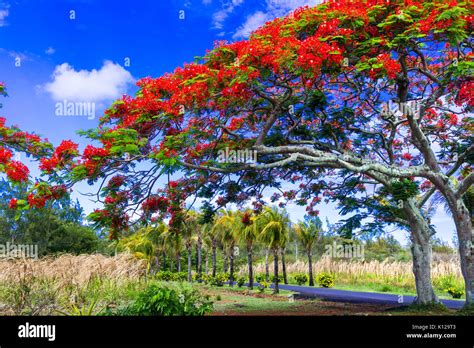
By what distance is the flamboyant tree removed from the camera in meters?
10.5

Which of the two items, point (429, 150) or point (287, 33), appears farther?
point (429, 150)

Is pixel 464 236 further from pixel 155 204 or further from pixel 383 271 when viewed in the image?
pixel 383 271

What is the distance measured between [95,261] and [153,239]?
26.4 metres

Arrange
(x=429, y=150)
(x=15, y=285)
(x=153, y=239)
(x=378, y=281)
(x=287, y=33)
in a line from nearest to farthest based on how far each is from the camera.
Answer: (x=15, y=285)
(x=287, y=33)
(x=429, y=150)
(x=378, y=281)
(x=153, y=239)

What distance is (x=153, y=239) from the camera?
40312 mm

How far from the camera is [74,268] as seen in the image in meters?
12.7

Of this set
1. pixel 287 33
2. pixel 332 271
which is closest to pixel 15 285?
pixel 287 33

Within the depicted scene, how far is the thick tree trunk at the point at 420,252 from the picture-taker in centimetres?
1541

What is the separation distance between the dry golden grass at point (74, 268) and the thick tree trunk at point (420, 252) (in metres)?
10.1

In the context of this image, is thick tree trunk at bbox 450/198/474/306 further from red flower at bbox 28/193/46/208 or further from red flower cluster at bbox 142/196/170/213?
red flower at bbox 28/193/46/208

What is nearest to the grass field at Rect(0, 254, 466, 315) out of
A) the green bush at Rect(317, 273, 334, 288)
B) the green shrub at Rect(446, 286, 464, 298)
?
the green shrub at Rect(446, 286, 464, 298)

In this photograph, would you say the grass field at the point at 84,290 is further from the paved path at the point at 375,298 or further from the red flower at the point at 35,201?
the paved path at the point at 375,298

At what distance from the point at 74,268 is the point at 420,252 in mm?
11765
